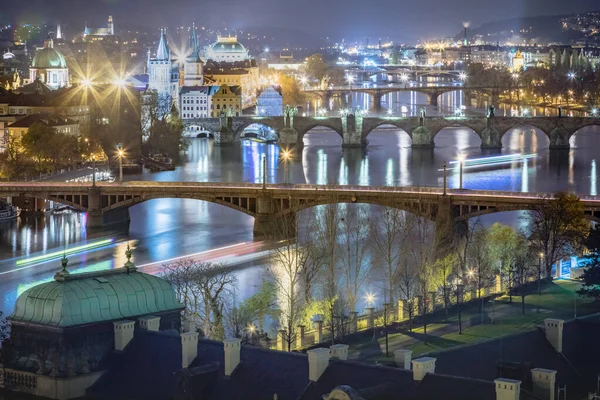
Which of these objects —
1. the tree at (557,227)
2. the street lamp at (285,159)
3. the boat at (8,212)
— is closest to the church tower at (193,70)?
the street lamp at (285,159)

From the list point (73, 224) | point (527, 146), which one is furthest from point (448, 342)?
point (527, 146)

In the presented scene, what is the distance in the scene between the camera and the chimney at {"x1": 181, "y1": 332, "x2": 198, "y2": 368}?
23.7m

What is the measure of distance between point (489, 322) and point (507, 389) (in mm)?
12632

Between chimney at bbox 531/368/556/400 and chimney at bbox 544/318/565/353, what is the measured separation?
2.97m

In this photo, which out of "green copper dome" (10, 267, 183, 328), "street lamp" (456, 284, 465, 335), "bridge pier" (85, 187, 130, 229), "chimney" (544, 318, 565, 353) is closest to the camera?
"green copper dome" (10, 267, 183, 328)

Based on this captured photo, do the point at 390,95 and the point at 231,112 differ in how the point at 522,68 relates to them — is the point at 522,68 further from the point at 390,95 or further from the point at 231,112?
the point at 231,112

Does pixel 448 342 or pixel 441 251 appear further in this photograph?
pixel 441 251

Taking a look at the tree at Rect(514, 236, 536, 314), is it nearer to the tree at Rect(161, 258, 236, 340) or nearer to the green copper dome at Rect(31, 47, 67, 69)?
the tree at Rect(161, 258, 236, 340)

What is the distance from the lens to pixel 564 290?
119 ft

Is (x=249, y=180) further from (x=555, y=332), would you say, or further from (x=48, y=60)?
(x=48, y=60)

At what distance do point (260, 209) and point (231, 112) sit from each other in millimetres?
52297

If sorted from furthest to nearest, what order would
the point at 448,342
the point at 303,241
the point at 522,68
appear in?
the point at 522,68, the point at 303,241, the point at 448,342

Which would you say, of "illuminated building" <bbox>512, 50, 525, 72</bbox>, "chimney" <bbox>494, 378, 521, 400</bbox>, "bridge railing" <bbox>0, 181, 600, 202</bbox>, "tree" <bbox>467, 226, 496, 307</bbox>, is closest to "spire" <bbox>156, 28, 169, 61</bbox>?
"bridge railing" <bbox>0, 181, 600, 202</bbox>

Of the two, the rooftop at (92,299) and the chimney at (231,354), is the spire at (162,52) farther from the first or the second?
the chimney at (231,354)
